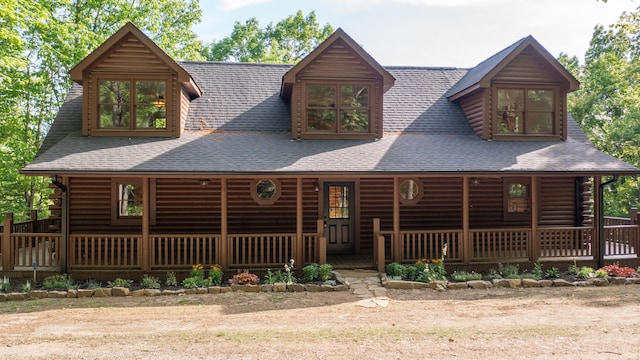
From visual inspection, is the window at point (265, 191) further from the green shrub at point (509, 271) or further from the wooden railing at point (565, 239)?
the wooden railing at point (565, 239)

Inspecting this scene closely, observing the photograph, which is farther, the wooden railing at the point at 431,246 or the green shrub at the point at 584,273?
the wooden railing at the point at 431,246

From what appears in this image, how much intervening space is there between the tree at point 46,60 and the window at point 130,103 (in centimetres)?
762

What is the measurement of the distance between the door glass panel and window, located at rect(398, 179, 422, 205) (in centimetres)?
175

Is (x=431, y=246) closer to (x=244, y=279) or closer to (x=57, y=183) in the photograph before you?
(x=244, y=279)

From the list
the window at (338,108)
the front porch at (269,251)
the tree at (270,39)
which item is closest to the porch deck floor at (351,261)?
the front porch at (269,251)

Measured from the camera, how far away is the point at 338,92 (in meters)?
13.1

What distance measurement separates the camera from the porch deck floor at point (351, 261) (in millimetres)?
11519

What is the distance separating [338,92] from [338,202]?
3.45 m

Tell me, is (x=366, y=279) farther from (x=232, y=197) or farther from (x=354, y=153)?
(x=232, y=197)

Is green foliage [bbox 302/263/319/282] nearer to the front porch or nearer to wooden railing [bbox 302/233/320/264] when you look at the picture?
the front porch

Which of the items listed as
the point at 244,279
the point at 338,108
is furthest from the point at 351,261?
the point at 338,108

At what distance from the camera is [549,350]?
5977 mm

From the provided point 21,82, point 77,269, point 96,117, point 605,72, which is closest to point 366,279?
point 77,269

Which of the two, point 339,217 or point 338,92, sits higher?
point 338,92
